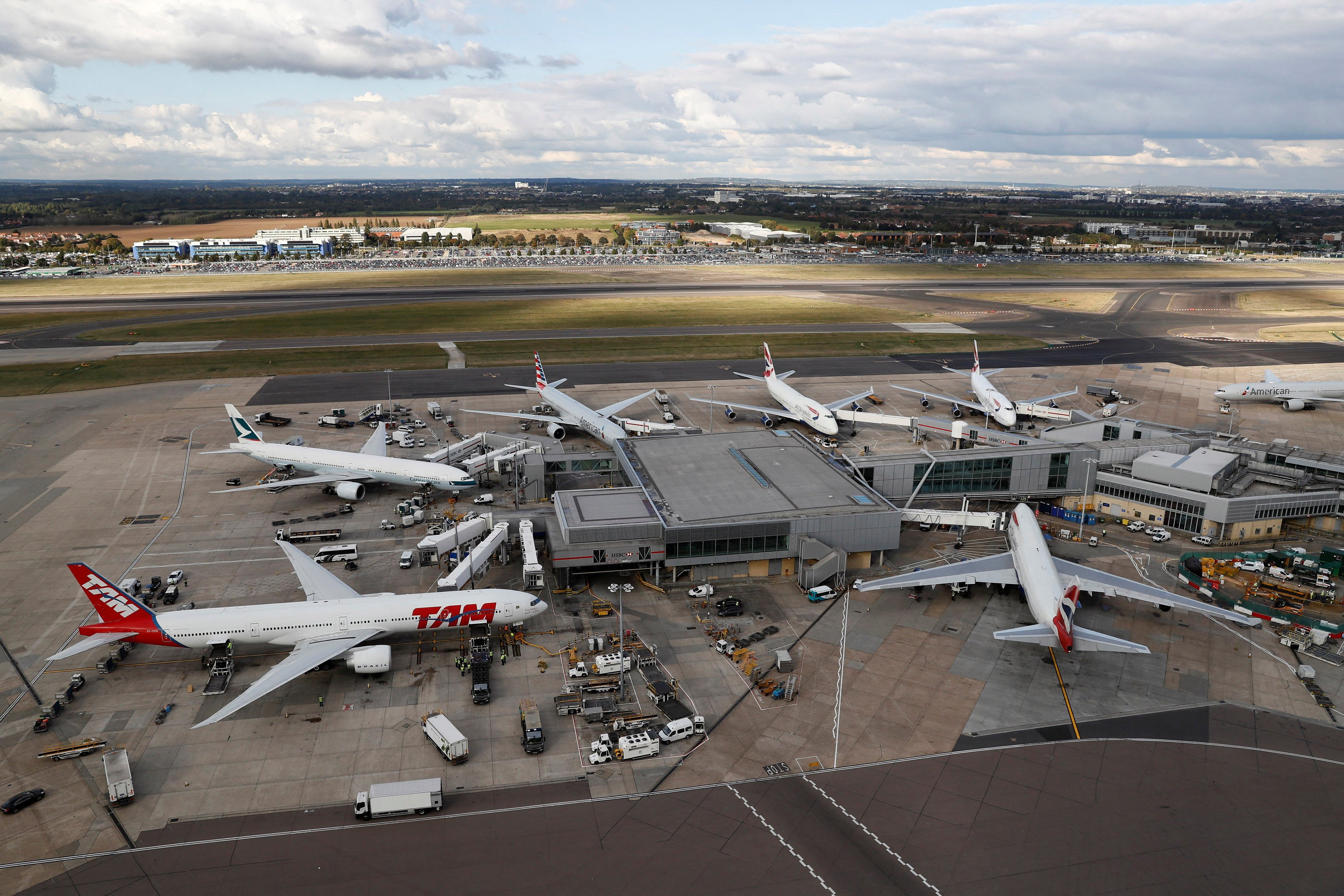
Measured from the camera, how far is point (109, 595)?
166 feet

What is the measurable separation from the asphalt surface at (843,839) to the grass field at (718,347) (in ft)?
352

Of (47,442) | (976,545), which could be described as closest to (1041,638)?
(976,545)

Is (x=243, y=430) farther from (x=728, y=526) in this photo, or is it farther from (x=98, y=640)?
(x=728, y=526)

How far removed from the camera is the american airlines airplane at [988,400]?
10519cm

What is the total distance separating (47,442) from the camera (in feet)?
329

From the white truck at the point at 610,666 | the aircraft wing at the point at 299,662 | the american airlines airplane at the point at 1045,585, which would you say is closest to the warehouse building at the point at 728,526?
the american airlines airplane at the point at 1045,585

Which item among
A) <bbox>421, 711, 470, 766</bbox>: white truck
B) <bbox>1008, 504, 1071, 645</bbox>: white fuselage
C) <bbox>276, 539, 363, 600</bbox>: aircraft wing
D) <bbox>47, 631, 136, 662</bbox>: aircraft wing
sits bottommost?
<bbox>421, 711, 470, 766</bbox>: white truck

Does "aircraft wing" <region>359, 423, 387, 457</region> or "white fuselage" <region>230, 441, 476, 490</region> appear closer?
"white fuselage" <region>230, 441, 476, 490</region>

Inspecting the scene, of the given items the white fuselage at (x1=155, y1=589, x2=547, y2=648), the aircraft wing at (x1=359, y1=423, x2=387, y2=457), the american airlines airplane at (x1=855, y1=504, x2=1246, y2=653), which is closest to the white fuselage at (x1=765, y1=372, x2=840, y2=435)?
the american airlines airplane at (x1=855, y1=504, x2=1246, y2=653)

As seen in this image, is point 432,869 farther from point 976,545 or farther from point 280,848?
point 976,545

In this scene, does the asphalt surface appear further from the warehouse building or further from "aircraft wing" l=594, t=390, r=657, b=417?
"aircraft wing" l=594, t=390, r=657, b=417

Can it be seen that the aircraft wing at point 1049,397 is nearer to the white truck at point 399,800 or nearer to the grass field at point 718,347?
the grass field at point 718,347

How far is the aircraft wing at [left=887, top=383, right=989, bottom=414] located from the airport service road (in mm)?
4199

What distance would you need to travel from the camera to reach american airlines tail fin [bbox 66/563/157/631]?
1956 inches
